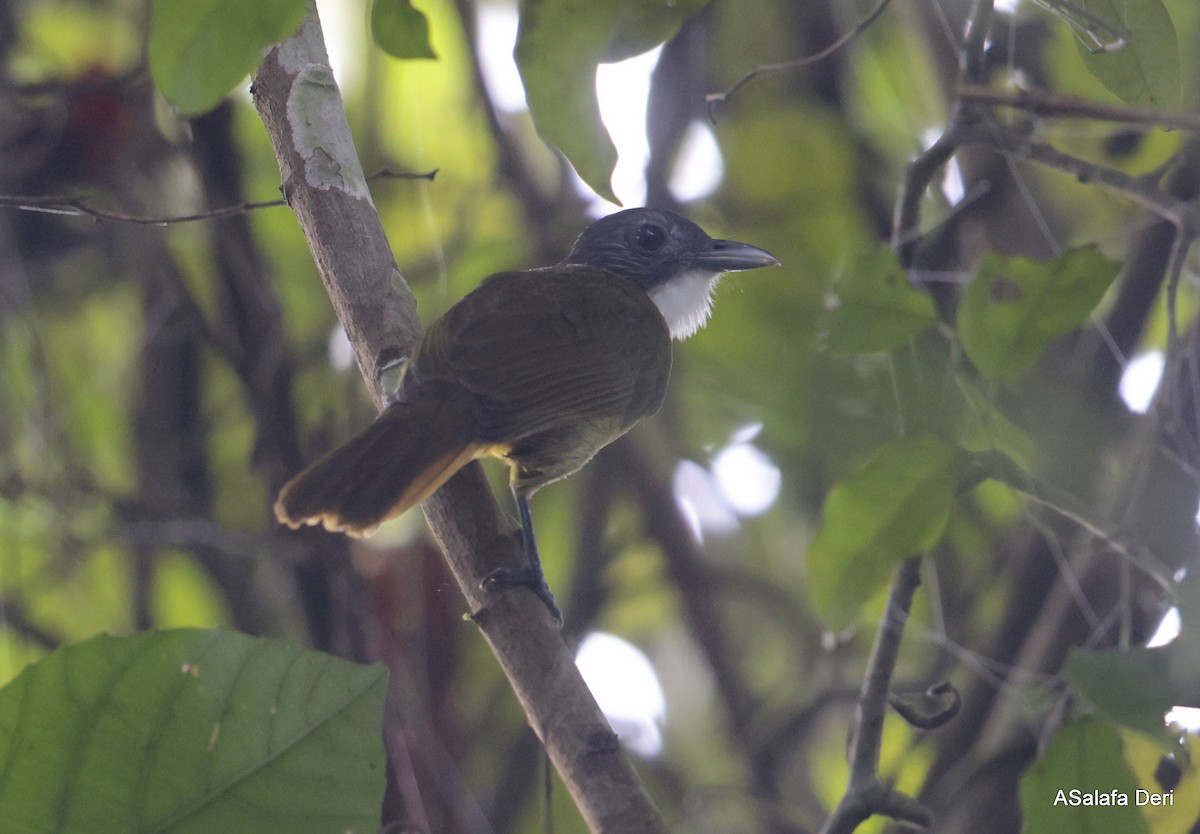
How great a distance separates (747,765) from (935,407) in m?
1.61

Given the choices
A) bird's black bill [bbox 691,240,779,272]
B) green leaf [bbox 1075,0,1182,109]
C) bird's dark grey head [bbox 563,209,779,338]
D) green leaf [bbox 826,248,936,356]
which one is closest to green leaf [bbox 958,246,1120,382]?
green leaf [bbox 826,248,936,356]

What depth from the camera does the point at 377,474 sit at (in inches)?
67.6

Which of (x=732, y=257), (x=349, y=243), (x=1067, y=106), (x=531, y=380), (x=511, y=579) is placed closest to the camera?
(x=1067, y=106)

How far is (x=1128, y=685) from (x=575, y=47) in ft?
3.39

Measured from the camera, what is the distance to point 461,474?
6.05 ft

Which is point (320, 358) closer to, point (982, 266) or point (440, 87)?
point (440, 87)

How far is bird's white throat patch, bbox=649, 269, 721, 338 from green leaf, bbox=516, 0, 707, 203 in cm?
129

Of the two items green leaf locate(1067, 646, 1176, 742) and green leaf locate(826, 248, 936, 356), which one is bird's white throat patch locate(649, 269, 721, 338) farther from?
green leaf locate(1067, 646, 1176, 742)

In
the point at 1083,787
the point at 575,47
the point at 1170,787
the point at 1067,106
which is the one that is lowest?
the point at 1170,787

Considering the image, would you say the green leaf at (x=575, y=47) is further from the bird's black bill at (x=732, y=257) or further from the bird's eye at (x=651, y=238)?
the bird's eye at (x=651, y=238)

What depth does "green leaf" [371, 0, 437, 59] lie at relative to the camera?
1486mm

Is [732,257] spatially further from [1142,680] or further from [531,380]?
[1142,680]

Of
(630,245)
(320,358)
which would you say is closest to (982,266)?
(630,245)

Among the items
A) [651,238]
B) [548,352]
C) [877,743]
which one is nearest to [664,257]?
[651,238]
